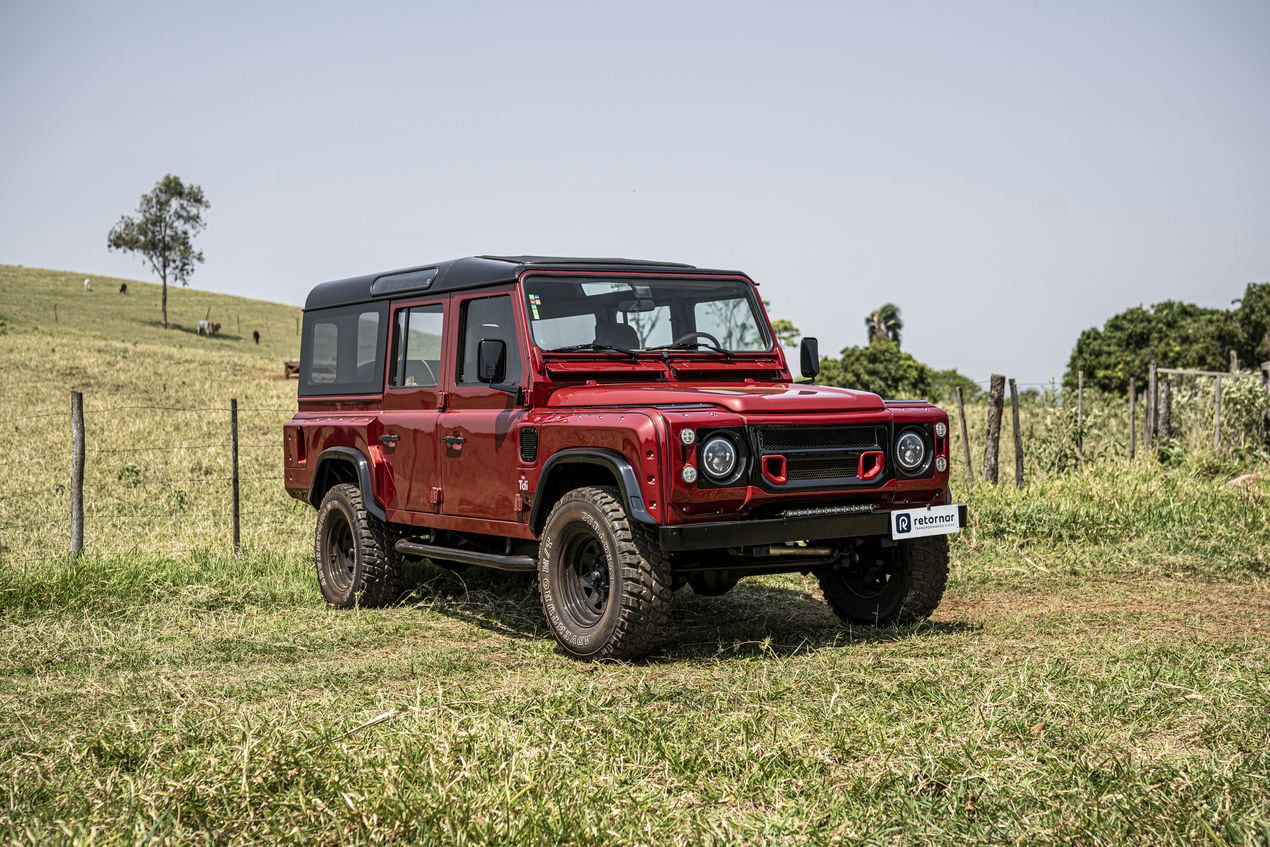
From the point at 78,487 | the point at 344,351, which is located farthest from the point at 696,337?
the point at 78,487

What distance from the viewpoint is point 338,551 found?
9133mm

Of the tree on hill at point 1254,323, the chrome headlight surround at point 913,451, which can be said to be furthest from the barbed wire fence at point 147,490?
the tree on hill at point 1254,323

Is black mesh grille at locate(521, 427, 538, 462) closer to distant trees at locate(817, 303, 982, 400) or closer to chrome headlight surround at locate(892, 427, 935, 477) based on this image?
chrome headlight surround at locate(892, 427, 935, 477)

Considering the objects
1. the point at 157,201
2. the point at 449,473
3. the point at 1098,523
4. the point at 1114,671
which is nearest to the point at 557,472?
the point at 449,473

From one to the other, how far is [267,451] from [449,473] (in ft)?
48.9

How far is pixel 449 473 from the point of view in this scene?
7.73 metres

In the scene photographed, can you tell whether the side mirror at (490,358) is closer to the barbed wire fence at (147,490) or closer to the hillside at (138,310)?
the barbed wire fence at (147,490)

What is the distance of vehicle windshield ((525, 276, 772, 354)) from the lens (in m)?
7.31

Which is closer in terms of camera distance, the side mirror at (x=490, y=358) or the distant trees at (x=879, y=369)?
the side mirror at (x=490, y=358)

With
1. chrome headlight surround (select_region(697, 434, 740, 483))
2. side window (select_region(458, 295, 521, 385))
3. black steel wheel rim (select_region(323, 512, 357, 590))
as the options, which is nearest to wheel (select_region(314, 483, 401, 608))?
black steel wheel rim (select_region(323, 512, 357, 590))

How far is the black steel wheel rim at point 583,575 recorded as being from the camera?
658 centimetres

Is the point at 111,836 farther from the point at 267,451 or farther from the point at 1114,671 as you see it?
the point at 267,451

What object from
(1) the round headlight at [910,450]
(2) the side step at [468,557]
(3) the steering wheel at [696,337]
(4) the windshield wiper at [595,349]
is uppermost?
(3) the steering wheel at [696,337]

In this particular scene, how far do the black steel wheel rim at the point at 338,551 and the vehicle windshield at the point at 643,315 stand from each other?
2.77 m
